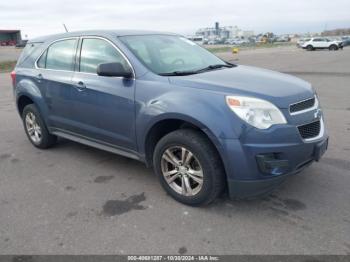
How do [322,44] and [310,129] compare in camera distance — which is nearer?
[310,129]

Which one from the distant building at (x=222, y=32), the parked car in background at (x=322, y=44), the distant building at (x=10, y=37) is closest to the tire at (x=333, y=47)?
the parked car in background at (x=322, y=44)

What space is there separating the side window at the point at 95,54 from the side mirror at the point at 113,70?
22cm

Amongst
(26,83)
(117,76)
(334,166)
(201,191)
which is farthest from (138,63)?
(334,166)

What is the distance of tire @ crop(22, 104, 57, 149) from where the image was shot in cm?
538

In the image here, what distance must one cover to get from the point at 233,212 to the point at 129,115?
1472mm

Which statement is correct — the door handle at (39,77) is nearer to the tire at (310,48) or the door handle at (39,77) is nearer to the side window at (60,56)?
the side window at (60,56)

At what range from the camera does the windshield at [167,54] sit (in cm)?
398

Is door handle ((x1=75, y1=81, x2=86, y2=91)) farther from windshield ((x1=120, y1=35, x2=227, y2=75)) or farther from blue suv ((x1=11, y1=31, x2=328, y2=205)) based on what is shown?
windshield ((x1=120, y1=35, x2=227, y2=75))

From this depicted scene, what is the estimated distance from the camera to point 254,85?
343 centimetres

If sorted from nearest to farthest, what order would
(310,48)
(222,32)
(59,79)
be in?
(59,79) → (310,48) → (222,32)

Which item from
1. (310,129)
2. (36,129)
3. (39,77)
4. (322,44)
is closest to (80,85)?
(39,77)

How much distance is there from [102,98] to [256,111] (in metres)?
1.83

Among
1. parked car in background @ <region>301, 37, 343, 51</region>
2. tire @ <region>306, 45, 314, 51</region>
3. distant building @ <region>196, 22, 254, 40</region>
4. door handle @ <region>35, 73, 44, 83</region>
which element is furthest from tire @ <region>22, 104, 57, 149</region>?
distant building @ <region>196, 22, 254, 40</region>

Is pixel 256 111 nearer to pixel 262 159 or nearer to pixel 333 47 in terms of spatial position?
pixel 262 159
